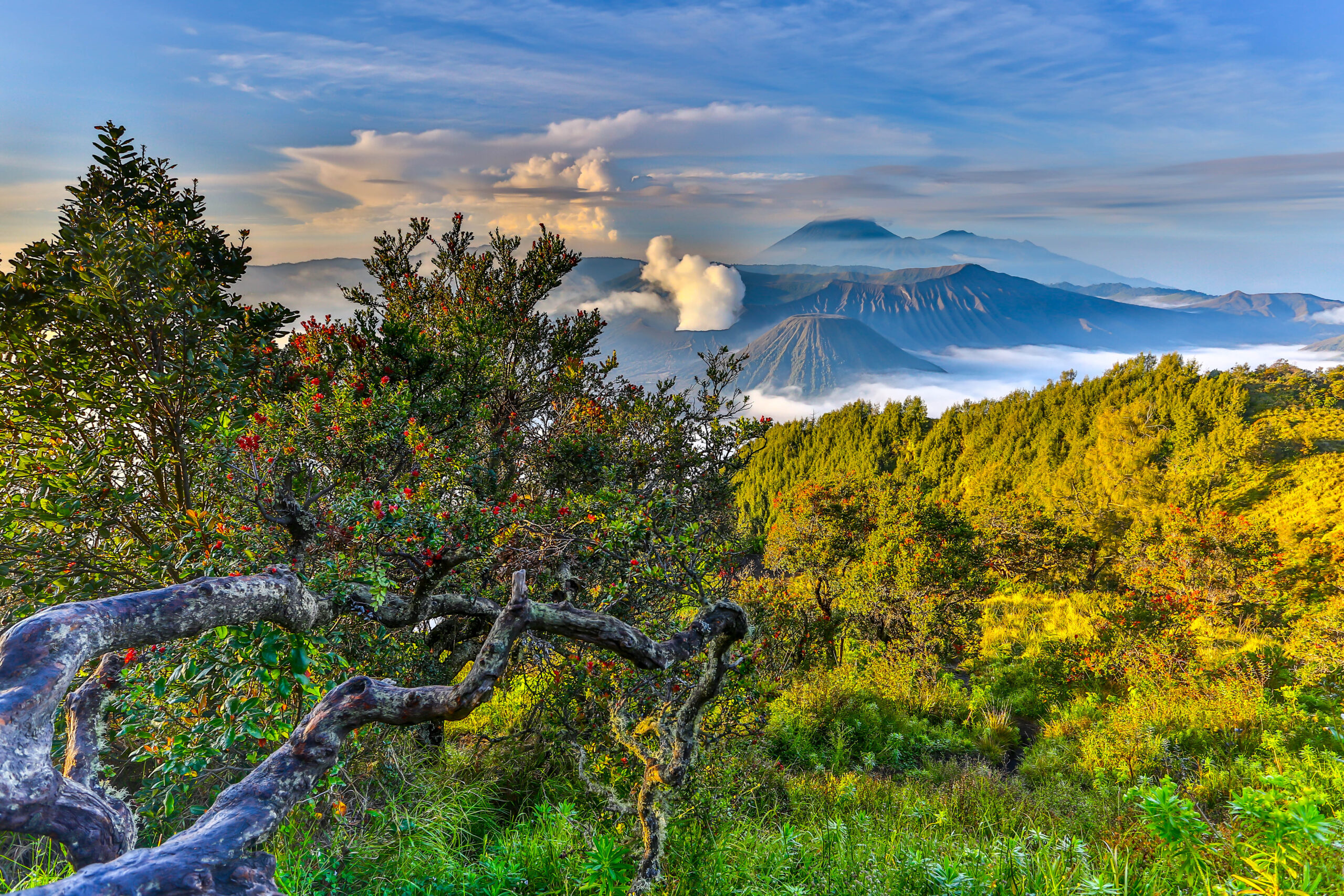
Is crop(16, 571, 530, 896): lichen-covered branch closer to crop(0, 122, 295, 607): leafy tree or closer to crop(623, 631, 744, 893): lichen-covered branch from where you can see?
crop(623, 631, 744, 893): lichen-covered branch

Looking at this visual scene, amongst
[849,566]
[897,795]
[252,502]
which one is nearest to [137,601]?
[252,502]

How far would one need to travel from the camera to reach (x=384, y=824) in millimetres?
4145

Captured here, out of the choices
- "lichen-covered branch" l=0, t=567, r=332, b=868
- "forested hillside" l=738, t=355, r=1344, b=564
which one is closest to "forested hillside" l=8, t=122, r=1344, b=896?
"lichen-covered branch" l=0, t=567, r=332, b=868

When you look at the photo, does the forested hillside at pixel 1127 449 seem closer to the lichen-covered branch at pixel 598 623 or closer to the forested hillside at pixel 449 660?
the forested hillside at pixel 449 660

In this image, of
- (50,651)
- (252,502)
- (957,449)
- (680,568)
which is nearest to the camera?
(50,651)

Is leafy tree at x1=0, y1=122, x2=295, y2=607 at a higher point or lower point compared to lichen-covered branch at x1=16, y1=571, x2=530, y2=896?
higher

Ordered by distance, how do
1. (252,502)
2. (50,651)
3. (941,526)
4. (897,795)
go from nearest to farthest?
(50,651)
(252,502)
(897,795)
(941,526)

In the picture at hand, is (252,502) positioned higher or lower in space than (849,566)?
higher

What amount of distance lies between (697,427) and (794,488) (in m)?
10.9

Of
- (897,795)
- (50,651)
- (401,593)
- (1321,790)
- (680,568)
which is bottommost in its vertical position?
(897,795)

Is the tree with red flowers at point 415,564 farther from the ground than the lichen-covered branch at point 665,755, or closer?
farther from the ground

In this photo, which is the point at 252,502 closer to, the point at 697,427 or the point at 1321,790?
the point at 697,427

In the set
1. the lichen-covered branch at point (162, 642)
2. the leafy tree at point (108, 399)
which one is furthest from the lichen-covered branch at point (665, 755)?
the leafy tree at point (108, 399)

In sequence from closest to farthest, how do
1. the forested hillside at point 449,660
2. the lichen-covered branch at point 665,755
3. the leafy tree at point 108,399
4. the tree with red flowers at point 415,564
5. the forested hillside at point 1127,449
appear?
the tree with red flowers at point 415,564
the forested hillside at point 449,660
the lichen-covered branch at point 665,755
the leafy tree at point 108,399
the forested hillside at point 1127,449
